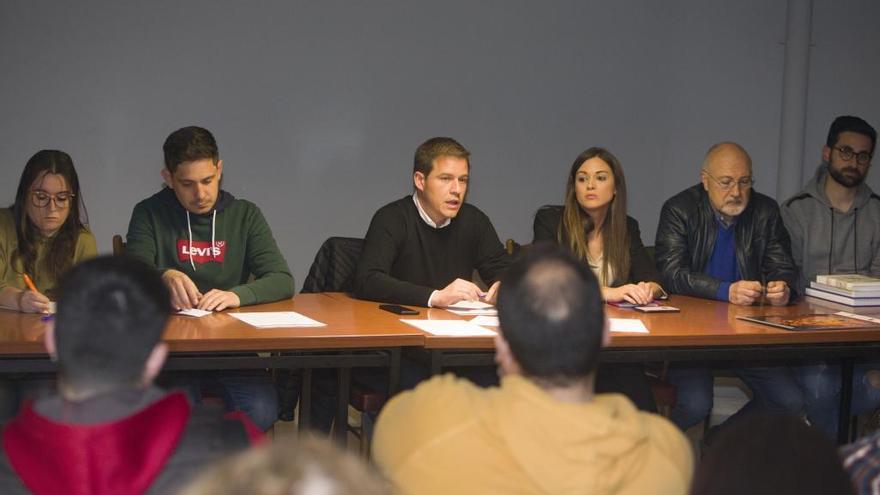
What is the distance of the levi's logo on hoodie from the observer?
13.1 ft

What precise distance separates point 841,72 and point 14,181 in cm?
463

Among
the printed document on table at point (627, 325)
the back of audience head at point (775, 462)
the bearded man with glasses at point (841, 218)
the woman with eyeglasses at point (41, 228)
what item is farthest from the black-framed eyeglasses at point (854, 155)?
the back of audience head at point (775, 462)

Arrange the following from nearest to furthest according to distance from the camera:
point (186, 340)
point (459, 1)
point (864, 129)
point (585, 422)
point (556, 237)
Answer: point (585, 422), point (186, 340), point (556, 237), point (864, 129), point (459, 1)

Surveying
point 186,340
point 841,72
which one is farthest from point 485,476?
point 841,72

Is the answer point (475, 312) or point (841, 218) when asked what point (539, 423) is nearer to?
point (475, 312)

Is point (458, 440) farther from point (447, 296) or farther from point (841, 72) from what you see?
point (841, 72)

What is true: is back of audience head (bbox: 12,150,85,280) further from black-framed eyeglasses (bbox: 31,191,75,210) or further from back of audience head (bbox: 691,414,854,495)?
back of audience head (bbox: 691,414,854,495)

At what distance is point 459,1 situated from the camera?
5.55 meters

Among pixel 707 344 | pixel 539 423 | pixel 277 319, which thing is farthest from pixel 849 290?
pixel 539 423

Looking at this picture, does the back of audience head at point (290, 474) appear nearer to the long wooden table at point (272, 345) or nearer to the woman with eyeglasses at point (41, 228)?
the long wooden table at point (272, 345)

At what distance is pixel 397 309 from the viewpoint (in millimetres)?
3793

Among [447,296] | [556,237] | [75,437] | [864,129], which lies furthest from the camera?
[864,129]

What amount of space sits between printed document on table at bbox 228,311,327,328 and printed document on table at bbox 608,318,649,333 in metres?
1.02

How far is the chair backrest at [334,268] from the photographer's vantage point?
4.30m
